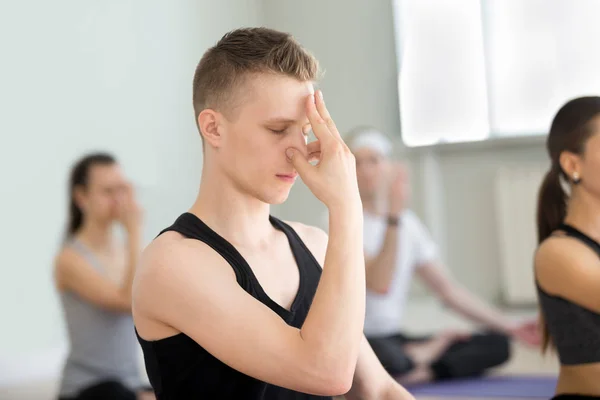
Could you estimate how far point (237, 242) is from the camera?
96cm

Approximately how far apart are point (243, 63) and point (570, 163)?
714 millimetres

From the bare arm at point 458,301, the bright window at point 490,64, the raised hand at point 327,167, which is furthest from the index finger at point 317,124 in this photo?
the bright window at point 490,64

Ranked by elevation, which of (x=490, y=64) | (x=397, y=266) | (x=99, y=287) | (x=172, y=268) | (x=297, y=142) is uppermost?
(x=297, y=142)

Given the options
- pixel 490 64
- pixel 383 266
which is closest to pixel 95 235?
pixel 383 266

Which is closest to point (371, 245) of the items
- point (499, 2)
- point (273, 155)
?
point (273, 155)

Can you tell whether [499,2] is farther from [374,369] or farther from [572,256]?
[374,369]

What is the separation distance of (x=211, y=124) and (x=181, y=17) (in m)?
2.70

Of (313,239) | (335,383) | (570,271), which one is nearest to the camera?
(335,383)

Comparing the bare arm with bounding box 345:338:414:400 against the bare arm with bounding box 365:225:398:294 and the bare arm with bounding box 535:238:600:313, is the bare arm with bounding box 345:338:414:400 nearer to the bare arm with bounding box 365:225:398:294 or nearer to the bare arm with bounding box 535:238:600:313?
the bare arm with bounding box 535:238:600:313

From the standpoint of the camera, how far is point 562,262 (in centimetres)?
132

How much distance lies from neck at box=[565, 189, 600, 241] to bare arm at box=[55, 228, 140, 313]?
117 centimetres

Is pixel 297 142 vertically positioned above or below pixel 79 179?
above

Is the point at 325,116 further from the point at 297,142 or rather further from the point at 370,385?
the point at 370,385

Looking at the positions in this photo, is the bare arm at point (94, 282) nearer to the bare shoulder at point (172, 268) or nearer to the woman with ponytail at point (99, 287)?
the woman with ponytail at point (99, 287)
